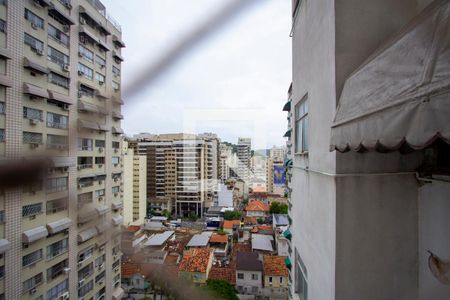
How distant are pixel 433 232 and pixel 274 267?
448 inches

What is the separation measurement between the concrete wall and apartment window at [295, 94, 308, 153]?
1019 mm

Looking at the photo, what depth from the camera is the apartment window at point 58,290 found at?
16.0ft

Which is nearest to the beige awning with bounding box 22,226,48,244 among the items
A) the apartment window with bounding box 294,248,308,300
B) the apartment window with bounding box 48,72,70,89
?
the apartment window with bounding box 48,72,70,89

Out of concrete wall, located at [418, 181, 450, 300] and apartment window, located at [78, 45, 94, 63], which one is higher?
apartment window, located at [78, 45, 94, 63]

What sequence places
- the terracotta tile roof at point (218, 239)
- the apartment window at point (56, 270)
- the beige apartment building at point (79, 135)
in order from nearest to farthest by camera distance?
the beige apartment building at point (79, 135) < the apartment window at point (56, 270) < the terracotta tile roof at point (218, 239)

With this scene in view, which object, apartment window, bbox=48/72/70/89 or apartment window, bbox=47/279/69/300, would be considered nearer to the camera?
apartment window, bbox=48/72/70/89

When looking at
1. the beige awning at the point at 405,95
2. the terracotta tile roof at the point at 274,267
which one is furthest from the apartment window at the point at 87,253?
the terracotta tile roof at the point at 274,267

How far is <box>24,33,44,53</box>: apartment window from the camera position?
4.71 meters

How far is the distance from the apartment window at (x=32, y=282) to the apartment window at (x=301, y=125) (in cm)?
575

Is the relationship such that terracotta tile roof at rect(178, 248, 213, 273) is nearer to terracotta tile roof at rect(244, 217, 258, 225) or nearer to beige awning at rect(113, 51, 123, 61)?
beige awning at rect(113, 51, 123, 61)

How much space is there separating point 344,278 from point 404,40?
1.28 m

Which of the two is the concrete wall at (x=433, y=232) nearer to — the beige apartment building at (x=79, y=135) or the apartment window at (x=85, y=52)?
the beige apartment building at (x=79, y=135)

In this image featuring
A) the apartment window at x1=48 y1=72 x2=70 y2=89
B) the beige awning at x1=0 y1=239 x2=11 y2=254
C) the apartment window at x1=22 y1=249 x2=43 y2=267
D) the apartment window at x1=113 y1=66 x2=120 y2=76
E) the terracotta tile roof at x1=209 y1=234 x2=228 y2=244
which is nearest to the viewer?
the apartment window at x1=113 y1=66 x2=120 y2=76

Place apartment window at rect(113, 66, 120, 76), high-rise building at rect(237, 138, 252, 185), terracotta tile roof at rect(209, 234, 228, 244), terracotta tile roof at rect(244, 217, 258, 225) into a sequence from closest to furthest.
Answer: apartment window at rect(113, 66, 120, 76) → terracotta tile roof at rect(209, 234, 228, 244) → terracotta tile roof at rect(244, 217, 258, 225) → high-rise building at rect(237, 138, 252, 185)
